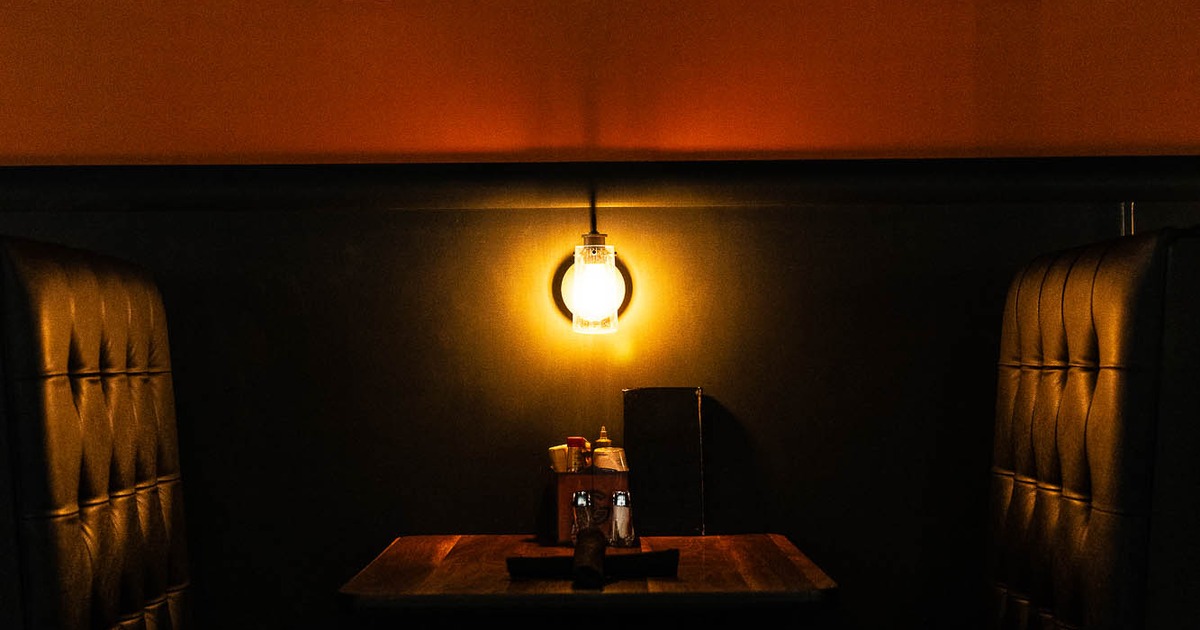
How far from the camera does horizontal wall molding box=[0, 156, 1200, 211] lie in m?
3.10

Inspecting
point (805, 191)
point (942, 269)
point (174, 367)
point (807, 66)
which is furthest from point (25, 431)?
point (942, 269)

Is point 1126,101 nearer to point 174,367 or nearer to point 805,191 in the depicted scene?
point 805,191

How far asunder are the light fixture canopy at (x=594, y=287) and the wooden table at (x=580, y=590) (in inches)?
28.7

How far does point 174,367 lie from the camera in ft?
10.6

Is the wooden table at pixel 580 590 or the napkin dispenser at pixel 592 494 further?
the napkin dispenser at pixel 592 494

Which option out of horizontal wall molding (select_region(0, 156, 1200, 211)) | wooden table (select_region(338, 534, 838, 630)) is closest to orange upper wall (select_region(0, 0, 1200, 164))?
horizontal wall molding (select_region(0, 156, 1200, 211))

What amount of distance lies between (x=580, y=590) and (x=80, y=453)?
128cm

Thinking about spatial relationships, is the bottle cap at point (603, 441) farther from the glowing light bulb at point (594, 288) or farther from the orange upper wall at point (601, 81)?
the orange upper wall at point (601, 81)

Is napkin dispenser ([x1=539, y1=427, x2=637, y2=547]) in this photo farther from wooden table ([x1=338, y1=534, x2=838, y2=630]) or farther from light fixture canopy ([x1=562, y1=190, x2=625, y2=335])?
light fixture canopy ([x1=562, y1=190, x2=625, y2=335])

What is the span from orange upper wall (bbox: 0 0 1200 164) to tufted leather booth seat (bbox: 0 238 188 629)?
2.72 feet

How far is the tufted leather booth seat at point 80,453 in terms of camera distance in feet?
7.18

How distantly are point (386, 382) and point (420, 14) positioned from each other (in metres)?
1.26

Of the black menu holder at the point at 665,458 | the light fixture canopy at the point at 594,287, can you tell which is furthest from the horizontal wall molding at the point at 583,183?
the black menu holder at the point at 665,458

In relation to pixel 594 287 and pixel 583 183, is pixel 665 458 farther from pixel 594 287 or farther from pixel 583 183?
pixel 583 183
